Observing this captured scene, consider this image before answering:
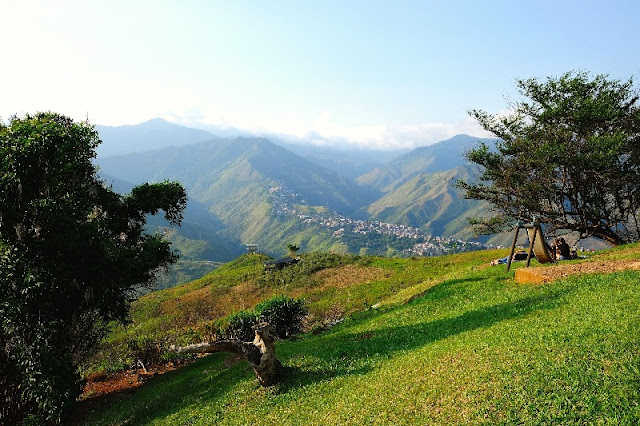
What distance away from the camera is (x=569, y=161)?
29906 millimetres

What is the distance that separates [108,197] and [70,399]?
11168mm

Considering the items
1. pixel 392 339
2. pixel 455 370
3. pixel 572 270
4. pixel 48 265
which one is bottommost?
pixel 392 339

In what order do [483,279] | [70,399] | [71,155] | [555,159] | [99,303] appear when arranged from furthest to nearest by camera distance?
[555,159] → [483,279] → [99,303] → [71,155] → [70,399]

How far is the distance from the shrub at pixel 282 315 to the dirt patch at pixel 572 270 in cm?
1502

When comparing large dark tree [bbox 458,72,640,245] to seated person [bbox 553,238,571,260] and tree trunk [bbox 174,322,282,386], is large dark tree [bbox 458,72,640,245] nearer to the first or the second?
seated person [bbox 553,238,571,260]

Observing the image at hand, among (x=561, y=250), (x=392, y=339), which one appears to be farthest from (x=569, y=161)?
(x=392, y=339)

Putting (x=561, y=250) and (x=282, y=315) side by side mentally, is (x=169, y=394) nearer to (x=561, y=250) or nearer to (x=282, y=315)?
(x=282, y=315)

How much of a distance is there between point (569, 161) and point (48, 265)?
34500 millimetres

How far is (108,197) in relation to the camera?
895 inches

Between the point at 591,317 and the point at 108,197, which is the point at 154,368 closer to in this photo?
the point at 108,197

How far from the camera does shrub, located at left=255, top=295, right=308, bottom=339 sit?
27234 mm

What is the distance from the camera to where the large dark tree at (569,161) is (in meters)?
30.3

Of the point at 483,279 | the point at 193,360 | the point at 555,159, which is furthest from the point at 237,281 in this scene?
the point at 555,159

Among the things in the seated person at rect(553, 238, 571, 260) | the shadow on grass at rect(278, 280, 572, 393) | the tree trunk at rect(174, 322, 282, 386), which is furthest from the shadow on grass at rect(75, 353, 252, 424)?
the seated person at rect(553, 238, 571, 260)
